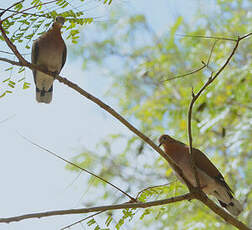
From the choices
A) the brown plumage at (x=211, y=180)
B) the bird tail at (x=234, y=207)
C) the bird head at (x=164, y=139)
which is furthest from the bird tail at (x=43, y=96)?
the bird tail at (x=234, y=207)

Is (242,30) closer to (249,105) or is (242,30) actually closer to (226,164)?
(249,105)

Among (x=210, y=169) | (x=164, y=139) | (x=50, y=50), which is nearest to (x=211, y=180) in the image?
(x=210, y=169)

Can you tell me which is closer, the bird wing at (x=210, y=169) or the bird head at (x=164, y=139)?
the bird wing at (x=210, y=169)

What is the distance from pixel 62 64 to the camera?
4875 millimetres

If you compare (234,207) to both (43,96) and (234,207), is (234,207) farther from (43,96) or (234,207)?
(43,96)

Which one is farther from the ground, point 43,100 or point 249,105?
point 43,100

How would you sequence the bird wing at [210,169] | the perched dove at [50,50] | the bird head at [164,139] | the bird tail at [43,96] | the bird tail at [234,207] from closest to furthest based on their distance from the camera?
the bird tail at [234,207] → the bird wing at [210,169] → the bird head at [164,139] → the perched dove at [50,50] → the bird tail at [43,96]

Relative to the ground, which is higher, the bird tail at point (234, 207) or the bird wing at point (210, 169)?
the bird wing at point (210, 169)

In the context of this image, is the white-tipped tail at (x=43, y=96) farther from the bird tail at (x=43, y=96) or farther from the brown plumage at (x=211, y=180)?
the brown plumage at (x=211, y=180)

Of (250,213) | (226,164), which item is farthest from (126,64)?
(250,213)

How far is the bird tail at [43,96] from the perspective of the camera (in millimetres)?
4980

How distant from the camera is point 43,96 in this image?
16.4ft

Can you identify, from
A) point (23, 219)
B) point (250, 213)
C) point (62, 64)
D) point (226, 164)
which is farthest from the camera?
point (226, 164)

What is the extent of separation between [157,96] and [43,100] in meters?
3.31
